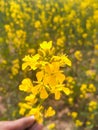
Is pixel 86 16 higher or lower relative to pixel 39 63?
higher

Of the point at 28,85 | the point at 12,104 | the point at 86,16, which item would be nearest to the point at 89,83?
the point at 12,104

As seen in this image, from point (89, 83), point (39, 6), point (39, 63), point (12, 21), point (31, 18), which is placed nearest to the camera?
point (39, 63)

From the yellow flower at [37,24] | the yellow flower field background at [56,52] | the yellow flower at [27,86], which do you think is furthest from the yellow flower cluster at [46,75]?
the yellow flower at [37,24]

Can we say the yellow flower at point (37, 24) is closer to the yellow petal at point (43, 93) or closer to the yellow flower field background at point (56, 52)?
the yellow flower field background at point (56, 52)

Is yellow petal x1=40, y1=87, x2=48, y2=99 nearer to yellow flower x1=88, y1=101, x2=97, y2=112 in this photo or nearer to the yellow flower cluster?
the yellow flower cluster

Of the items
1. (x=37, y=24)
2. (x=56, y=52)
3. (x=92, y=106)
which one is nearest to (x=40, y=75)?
(x=92, y=106)

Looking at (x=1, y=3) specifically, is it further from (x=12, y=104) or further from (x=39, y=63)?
(x=39, y=63)

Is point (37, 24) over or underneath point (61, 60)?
over

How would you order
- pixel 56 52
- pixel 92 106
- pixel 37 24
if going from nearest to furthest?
1. pixel 92 106
2. pixel 56 52
3. pixel 37 24

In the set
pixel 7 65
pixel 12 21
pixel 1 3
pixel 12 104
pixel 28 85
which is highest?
pixel 1 3

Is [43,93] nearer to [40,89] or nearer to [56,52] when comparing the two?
[40,89]
